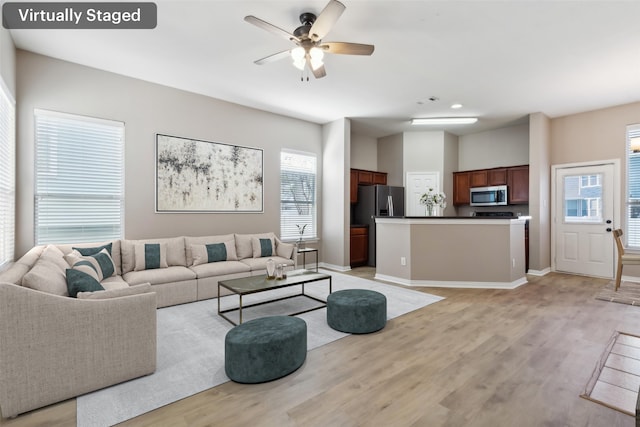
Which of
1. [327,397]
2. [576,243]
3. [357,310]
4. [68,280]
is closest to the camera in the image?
[327,397]

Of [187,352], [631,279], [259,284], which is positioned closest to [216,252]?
[259,284]

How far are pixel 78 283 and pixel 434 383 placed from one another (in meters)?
2.69

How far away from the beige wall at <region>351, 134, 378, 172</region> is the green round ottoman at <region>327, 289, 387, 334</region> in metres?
4.94

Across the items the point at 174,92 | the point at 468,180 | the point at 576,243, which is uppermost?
the point at 174,92

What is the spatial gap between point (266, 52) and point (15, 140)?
3.08m

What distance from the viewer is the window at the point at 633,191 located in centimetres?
512

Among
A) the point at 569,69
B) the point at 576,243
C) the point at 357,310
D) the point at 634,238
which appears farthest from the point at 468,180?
the point at 357,310

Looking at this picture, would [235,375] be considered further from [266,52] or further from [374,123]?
[374,123]

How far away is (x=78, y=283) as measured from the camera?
90.1 inches

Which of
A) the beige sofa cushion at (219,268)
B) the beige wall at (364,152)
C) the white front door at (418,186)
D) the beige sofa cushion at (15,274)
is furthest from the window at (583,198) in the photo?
the beige sofa cushion at (15,274)

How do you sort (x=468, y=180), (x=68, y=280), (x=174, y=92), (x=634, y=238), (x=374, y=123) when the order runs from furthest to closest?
(x=468, y=180), (x=374, y=123), (x=634, y=238), (x=174, y=92), (x=68, y=280)

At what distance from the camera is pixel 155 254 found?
4078 mm

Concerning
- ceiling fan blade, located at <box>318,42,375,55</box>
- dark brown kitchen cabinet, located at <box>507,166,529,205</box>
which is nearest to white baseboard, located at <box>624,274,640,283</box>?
dark brown kitchen cabinet, located at <box>507,166,529,205</box>

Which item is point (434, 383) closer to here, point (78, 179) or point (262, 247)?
point (262, 247)
